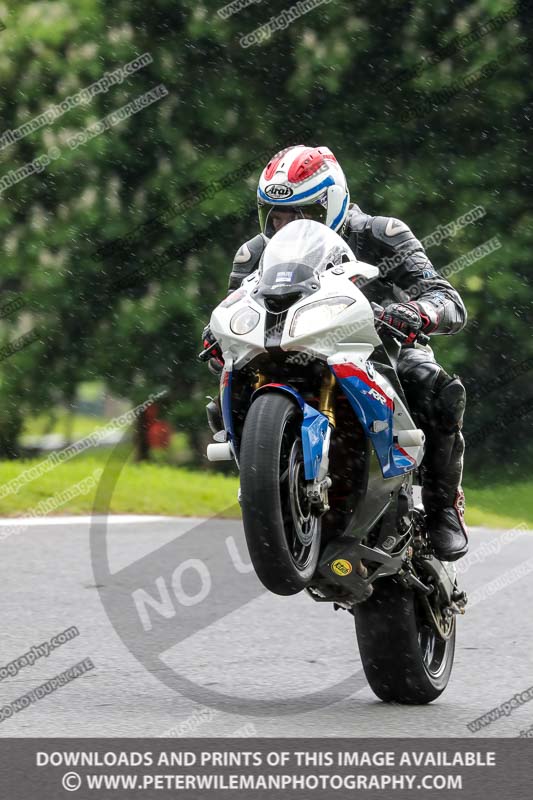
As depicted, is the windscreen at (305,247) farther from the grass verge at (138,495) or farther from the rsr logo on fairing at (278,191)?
the grass verge at (138,495)

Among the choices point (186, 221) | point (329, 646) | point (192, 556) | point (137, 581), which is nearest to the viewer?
point (329, 646)

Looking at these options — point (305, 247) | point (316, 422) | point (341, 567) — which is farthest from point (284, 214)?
point (341, 567)

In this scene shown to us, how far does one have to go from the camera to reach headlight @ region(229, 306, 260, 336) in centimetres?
548

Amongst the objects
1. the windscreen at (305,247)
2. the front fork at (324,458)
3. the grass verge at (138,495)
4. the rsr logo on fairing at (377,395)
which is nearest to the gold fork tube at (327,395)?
the front fork at (324,458)

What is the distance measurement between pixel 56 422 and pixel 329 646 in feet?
42.1

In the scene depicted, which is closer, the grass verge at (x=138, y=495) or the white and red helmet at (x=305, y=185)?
the white and red helmet at (x=305, y=185)

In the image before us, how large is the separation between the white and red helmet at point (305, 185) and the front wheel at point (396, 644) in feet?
5.07

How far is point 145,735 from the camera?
18.7ft

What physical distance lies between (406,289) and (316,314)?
3.53 feet

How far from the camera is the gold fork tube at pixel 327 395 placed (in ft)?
17.9

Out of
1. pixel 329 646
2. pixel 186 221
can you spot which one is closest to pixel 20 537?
pixel 329 646

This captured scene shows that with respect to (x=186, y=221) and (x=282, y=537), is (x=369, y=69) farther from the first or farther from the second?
(x=282, y=537)

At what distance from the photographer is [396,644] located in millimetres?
6453

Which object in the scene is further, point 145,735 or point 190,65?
point 190,65
